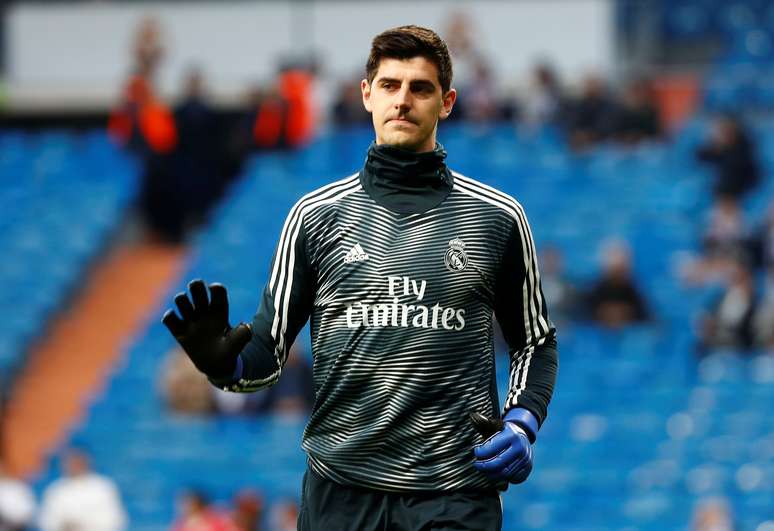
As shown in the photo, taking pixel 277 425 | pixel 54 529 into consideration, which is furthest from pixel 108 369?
pixel 54 529

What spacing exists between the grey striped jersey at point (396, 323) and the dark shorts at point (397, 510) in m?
0.03

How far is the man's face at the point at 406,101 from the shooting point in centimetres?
394

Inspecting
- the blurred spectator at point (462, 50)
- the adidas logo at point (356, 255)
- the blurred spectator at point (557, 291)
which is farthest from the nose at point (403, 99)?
the blurred spectator at point (462, 50)

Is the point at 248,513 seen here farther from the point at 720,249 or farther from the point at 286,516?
the point at 720,249

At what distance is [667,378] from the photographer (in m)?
12.4

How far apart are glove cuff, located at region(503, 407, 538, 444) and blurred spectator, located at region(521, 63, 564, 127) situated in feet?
41.7

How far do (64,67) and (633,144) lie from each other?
28.6 feet

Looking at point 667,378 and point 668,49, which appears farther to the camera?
point 668,49

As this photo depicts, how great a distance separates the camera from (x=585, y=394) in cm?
1221

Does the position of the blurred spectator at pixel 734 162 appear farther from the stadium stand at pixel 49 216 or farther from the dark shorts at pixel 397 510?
the dark shorts at pixel 397 510

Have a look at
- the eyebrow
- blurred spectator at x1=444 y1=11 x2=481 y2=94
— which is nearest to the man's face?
the eyebrow

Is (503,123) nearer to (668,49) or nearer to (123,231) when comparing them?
(668,49)

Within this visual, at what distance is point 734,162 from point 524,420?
36.2 ft

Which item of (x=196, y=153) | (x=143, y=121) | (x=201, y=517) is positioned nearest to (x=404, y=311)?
(x=201, y=517)
